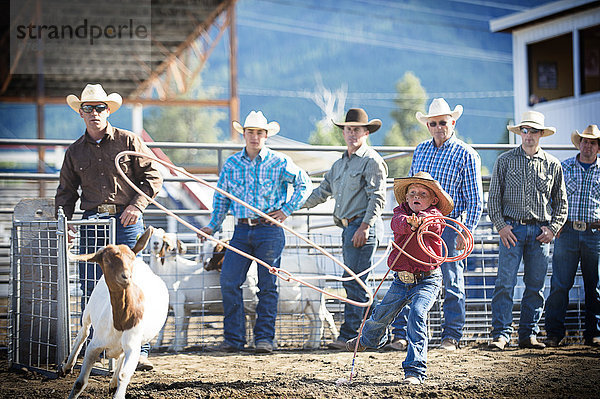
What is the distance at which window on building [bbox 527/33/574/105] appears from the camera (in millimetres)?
16781

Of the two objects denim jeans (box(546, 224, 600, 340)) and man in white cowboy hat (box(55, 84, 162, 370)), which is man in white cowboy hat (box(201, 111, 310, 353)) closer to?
man in white cowboy hat (box(55, 84, 162, 370))

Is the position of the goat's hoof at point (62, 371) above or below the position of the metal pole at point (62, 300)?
below

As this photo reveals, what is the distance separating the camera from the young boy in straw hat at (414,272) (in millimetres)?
4988

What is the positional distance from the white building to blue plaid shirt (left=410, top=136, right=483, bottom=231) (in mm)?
10081

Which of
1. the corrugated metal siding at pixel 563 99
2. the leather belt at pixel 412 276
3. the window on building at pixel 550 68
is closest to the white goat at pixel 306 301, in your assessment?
the leather belt at pixel 412 276

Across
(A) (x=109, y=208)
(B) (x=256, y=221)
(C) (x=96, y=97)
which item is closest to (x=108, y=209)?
(A) (x=109, y=208)

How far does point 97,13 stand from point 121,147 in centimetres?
1948

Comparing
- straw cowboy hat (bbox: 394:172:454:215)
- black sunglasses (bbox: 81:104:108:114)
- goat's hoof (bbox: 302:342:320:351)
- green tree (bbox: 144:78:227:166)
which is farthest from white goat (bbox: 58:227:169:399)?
green tree (bbox: 144:78:227:166)

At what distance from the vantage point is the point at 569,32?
15938 mm

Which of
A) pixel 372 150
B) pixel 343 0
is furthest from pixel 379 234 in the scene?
pixel 343 0

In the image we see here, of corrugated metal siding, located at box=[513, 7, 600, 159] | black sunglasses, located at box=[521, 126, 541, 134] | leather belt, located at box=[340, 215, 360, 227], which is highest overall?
corrugated metal siding, located at box=[513, 7, 600, 159]

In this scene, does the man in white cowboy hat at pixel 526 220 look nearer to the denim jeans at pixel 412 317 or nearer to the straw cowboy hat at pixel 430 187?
the straw cowboy hat at pixel 430 187

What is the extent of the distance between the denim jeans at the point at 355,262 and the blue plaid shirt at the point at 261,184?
561 millimetres

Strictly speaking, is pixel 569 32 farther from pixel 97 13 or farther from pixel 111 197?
pixel 97 13
